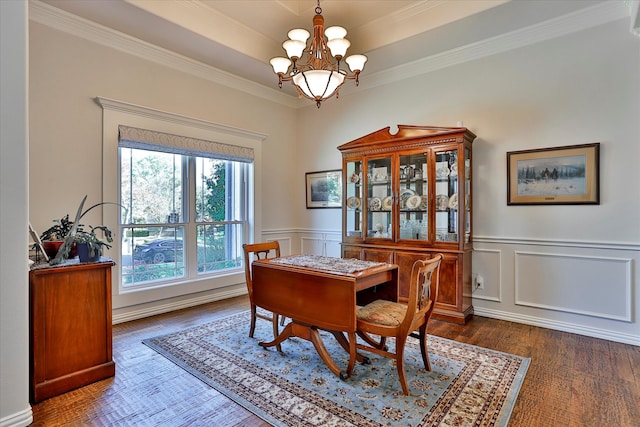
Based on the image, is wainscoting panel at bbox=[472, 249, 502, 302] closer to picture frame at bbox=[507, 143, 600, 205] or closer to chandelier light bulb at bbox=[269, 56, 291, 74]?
picture frame at bbox=[507, 143, 600, 205]

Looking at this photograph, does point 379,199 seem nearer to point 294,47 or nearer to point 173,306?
point 294,47

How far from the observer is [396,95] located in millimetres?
4145

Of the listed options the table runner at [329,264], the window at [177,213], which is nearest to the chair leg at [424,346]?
the table runner at [329,264]

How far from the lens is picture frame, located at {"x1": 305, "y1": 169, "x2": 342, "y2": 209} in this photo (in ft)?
15.4

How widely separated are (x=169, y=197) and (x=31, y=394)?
7.34 feet

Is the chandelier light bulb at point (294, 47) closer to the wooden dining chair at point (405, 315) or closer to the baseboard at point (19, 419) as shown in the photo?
the wooden dining chair at point (405, 315)

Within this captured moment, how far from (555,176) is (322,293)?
2535mm

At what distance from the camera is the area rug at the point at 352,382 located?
1.81 m

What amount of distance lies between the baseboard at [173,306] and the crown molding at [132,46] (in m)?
2.67

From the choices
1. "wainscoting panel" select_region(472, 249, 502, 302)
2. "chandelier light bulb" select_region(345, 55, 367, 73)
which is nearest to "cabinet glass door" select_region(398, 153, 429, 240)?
"wainscoting panel" select_region(472, 249, 502, 302)

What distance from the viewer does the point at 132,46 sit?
3.36m

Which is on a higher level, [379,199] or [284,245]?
[379,199]

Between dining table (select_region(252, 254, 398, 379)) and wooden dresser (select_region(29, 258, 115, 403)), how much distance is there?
1.07 meters

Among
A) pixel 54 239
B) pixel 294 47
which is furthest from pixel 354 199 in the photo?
pixel 54 239
